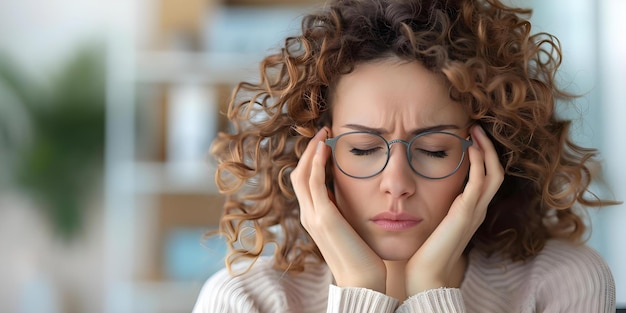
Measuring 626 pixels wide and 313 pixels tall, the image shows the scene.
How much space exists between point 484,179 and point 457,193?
58 mm

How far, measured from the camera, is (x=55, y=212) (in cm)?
429

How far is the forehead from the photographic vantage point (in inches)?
57.4

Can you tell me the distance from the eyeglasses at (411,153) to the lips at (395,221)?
0.08 meters

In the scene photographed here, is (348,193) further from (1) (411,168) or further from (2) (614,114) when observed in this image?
(2) (614,114)

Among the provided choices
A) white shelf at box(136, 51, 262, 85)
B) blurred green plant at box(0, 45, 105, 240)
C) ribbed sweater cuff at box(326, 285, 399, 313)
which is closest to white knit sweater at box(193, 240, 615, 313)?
ribbed sweater cuff at box(326, 285, 399, 313)

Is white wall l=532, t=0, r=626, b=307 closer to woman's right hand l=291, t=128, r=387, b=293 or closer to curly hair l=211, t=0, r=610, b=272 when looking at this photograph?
curly hair l=211, t=0, r=610, b=272

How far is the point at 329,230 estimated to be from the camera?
4.99 ft

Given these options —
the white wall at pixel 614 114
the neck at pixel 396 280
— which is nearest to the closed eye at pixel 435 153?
the neck at pixel 396 280

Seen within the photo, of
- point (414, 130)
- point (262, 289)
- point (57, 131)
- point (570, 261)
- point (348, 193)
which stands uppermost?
point (414, 130)

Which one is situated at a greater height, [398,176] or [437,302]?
[398,176]

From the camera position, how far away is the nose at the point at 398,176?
143 centimetres

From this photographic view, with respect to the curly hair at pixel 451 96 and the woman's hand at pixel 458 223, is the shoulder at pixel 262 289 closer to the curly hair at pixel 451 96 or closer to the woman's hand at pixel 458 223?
the curly hair at pixel 451 96

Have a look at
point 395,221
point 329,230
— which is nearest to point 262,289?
point 329,230

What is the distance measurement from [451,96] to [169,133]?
104 inches
